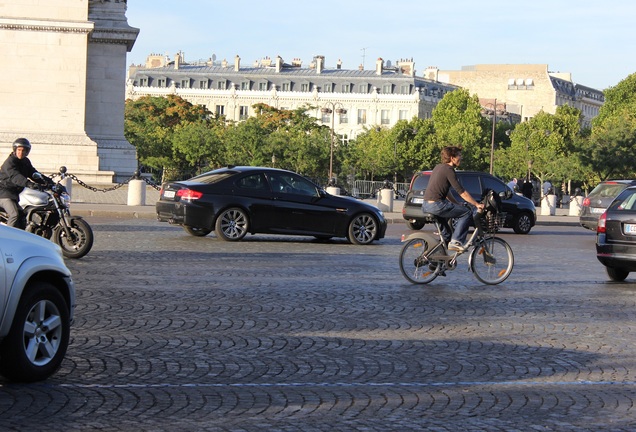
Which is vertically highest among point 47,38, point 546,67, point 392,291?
point 546,67

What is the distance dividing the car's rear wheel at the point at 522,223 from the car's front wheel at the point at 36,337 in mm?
24913

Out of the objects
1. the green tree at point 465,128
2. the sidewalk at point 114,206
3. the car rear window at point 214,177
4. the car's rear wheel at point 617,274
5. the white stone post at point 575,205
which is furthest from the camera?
the green tree at point 465,128

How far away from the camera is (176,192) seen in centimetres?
2194

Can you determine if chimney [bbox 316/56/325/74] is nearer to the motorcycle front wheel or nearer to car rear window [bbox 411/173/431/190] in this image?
car rear window [bbox 411/173/431/190]

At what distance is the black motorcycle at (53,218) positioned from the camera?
16438mm

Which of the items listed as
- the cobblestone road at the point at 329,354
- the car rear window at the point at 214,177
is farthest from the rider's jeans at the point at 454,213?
the car rear window at the point at 214,177

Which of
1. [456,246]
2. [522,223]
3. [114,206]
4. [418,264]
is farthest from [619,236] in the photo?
[114,206]

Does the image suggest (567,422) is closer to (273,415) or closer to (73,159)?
(273,415)

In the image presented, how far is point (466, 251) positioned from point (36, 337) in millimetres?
8451

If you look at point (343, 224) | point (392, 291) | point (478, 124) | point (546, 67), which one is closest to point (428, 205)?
point (392, 291)

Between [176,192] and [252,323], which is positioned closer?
[252,323]

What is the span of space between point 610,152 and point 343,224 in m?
65.3

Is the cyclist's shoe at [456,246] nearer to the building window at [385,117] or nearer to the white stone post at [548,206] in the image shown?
the white stone post at [548,206]

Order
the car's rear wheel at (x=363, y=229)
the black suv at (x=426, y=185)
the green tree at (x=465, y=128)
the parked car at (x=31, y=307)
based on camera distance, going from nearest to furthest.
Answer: the parked car at (x=31, y=307)
the car's rear wheel at (x=363, y=229)
the black suv at (x=426, y=185)
the green tree at (x=465, y=128)
